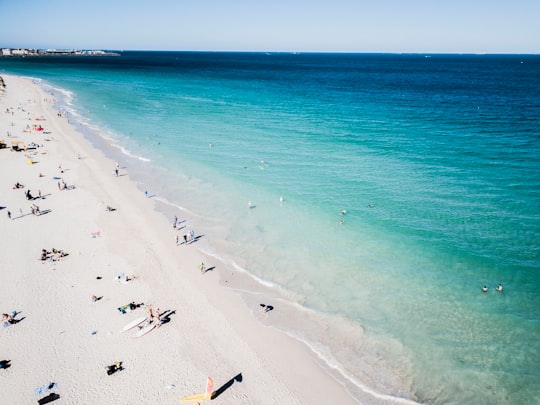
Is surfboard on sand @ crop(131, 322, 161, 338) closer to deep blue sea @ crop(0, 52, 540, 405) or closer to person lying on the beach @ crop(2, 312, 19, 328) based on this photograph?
deep blue sea @ crop(0, 52, 540, 405)

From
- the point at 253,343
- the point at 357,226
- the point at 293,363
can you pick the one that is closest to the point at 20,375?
the point at 253,343

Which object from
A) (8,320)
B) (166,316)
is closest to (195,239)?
(166,316)

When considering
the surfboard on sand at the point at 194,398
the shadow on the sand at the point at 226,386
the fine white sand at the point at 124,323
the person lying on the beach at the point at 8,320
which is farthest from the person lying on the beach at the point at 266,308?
the person lying on the beach at the point at 8,320

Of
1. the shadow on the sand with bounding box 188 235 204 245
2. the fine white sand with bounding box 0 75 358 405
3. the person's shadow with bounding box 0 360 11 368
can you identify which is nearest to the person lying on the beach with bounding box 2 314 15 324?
the fine white sand with bounding box 0 75 358 405

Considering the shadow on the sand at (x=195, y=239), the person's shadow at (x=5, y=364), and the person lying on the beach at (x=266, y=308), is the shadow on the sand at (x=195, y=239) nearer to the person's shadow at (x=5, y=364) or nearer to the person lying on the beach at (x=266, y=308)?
the person lying on the beach at (x=266, y=308)

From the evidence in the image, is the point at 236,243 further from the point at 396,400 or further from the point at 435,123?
the point at 435,123

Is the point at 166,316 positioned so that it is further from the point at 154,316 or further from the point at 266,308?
the point at 266,308
